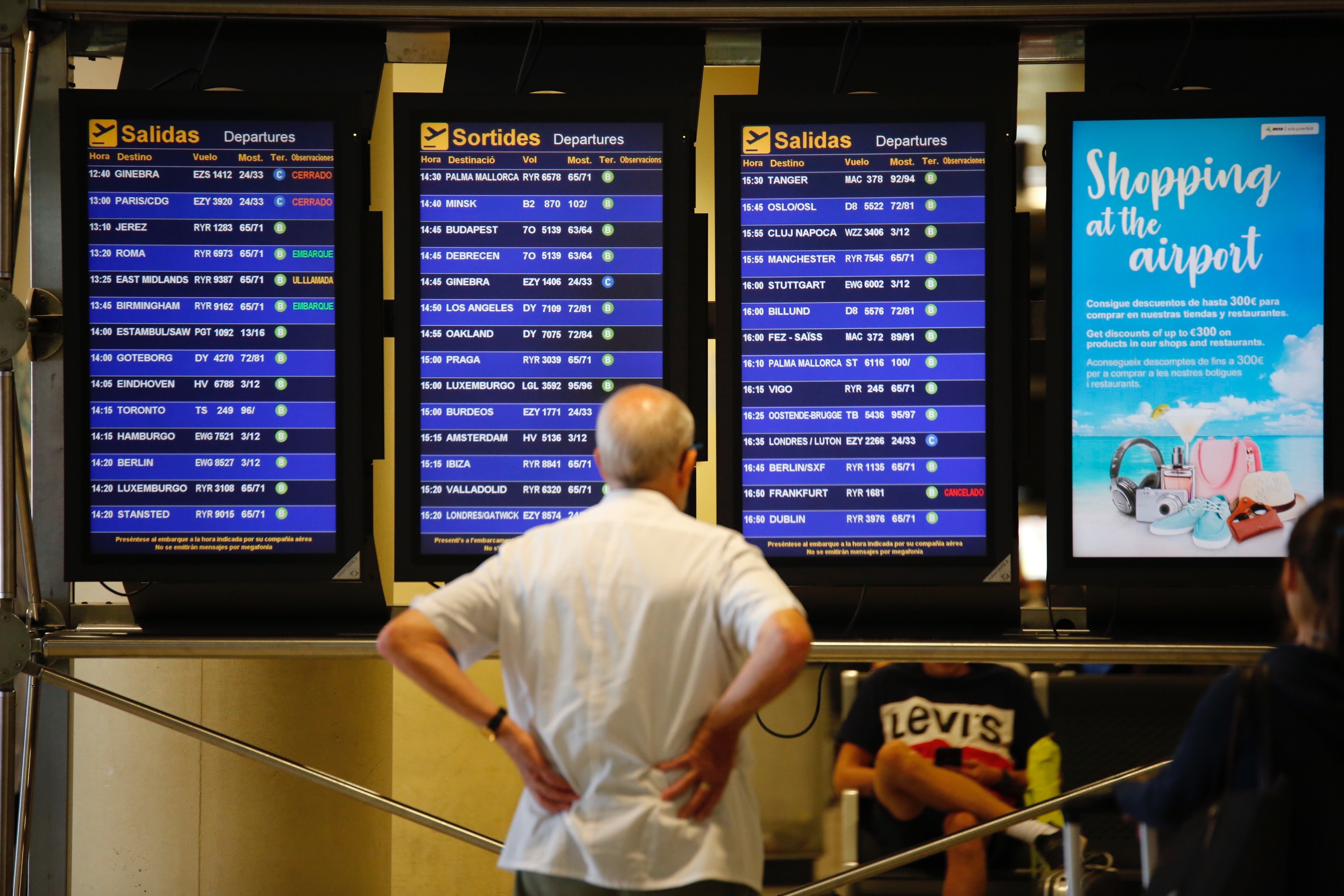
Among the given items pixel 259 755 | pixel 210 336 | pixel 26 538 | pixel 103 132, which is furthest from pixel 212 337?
pixel 259 755

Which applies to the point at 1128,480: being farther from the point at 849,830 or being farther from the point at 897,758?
the point at 849,830

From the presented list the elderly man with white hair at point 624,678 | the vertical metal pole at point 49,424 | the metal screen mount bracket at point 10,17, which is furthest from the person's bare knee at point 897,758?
the metal screen mount bracket at point 10,17

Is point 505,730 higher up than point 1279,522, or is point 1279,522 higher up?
point 1279,522

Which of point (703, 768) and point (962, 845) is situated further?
point (962, 845)

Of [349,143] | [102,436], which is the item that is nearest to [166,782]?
[102,436]

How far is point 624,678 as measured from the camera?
1.89m

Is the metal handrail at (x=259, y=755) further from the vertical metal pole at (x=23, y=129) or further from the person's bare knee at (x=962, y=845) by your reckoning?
the person's bare knee at (x=962, y=845)

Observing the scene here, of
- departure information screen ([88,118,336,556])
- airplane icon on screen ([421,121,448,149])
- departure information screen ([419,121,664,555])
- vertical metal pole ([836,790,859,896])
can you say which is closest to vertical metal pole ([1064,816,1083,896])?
vertical metal pole ([836,790,859,896])

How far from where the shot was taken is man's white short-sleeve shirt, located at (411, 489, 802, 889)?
1893 mm

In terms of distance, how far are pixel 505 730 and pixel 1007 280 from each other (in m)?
1.82

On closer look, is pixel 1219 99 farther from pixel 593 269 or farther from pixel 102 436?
pixel 102 436

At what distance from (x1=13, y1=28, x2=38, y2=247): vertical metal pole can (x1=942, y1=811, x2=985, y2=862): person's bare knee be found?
3.13 metres

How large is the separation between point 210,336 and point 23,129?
0.75 m

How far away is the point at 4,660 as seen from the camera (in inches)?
121
